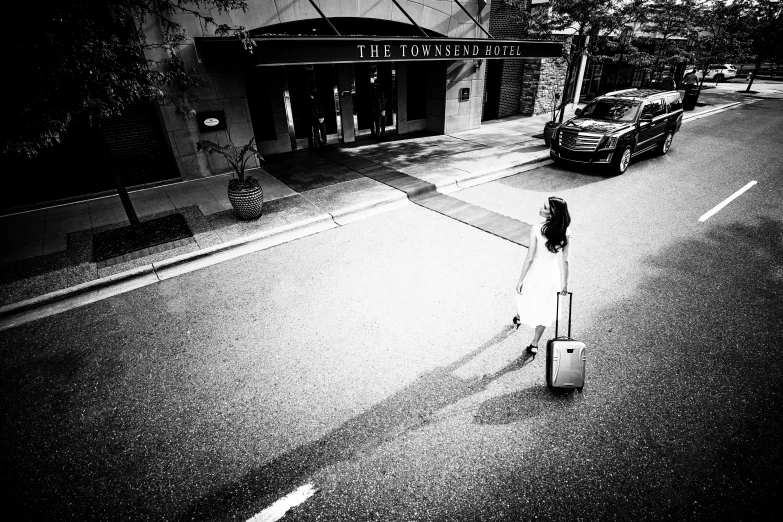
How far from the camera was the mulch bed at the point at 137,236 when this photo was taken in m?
6.93

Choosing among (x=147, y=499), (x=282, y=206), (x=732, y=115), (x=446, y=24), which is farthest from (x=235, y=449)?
(x=732, y=115)

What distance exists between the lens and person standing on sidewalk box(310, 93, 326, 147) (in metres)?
13.2

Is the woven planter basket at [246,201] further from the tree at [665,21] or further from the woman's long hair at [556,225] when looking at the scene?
the tree at [665,21]

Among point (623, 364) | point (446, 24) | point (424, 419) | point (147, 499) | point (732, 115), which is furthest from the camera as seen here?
point (732, 115)

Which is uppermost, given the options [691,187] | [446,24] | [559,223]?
[446,24]

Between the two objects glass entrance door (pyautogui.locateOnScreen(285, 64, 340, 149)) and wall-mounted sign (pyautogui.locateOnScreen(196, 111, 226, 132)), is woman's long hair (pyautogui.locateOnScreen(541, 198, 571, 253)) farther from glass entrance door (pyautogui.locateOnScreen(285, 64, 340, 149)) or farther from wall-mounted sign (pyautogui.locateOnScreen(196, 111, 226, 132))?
glass entrance door (pyautogui.locateOnScreen(285, 64, 340, 149))

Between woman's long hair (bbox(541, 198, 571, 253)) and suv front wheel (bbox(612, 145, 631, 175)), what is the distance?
8.69 meters

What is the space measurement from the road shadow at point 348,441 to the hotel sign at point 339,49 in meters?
8.15

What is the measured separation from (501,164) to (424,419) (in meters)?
9.58

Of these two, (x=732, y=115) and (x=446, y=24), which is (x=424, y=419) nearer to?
(x=446, y=24)

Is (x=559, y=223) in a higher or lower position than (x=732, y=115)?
higher

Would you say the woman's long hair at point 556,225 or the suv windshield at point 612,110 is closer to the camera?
the woman's long hair at point 556,225

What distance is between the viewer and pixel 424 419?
12.2ft

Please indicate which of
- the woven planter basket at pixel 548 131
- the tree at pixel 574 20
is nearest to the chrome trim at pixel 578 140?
the woven planter basket at pixel 548 131
